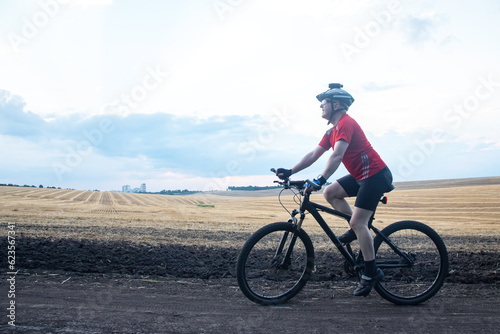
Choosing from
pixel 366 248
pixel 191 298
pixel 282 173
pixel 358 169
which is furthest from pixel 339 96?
pixel 191 298

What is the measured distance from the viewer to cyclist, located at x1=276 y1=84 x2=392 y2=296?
452 centimetres

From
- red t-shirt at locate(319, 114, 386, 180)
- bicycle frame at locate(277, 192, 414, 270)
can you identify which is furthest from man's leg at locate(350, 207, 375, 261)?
red t-shirt at locate(319, 114, 386, 180)

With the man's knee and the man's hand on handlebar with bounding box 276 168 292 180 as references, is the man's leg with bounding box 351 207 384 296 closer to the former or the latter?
the man's knee

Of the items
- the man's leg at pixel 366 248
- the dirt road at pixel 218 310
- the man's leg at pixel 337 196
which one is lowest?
the dirt road at pixel 218 310

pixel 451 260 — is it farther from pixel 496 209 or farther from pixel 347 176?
pixel 496 209

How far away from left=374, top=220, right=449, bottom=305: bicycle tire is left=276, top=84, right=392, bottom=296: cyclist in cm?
36

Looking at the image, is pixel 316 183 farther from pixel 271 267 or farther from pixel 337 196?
pixel 271 267

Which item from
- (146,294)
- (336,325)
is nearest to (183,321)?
(146,294)

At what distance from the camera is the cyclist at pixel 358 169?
4.52 meters

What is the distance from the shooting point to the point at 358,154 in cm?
463

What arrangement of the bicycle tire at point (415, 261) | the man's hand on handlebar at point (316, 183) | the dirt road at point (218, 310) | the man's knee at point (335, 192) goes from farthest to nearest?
the bicycle tire at point (415, 261), the man's knee at point (335, 192), the man's hand on handlebar at point (316, 183), the dirt road at point (218, 310)

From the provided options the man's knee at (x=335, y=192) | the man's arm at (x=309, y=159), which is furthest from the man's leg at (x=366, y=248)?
the man's arm at (x=309, y=159)

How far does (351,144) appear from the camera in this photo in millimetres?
4629

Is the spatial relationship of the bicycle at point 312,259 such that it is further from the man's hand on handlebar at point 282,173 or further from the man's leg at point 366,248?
the man's leg at point 366,248
